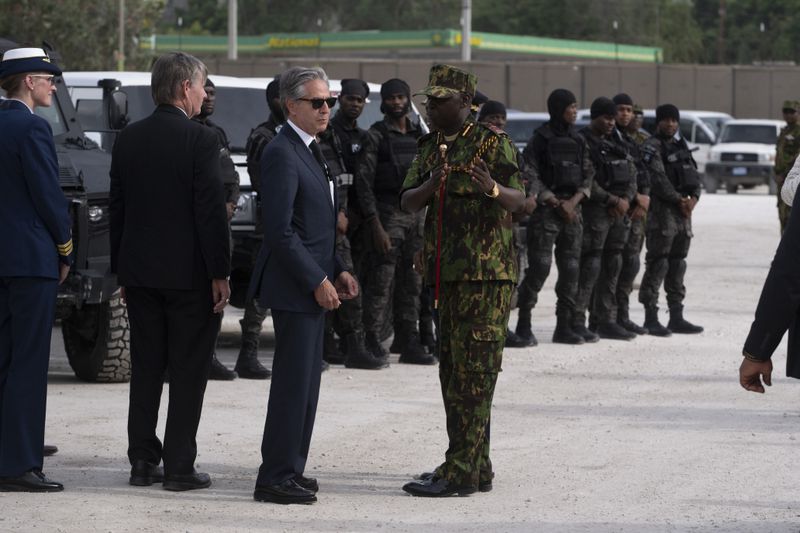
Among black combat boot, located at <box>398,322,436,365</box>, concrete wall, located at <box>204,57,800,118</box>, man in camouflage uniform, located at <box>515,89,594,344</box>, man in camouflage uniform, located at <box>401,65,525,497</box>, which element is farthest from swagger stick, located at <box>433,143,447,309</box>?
concrete wall, located at <box>204,57,800,118</box>

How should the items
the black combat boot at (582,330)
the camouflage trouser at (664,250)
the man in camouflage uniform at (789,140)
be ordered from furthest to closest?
the man in camouflage uniform at (789,140) < the camouflage trouser at (664,250) < the black combat boot at (582,330)

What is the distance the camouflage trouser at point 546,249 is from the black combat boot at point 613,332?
789 mm

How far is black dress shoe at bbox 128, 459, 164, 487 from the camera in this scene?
7363 millimetres

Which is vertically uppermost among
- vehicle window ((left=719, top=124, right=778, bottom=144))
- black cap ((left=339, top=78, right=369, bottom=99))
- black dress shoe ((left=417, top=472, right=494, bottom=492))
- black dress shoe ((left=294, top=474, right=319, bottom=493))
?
black cap ((left=339, top=78, right=369, bottom=99))

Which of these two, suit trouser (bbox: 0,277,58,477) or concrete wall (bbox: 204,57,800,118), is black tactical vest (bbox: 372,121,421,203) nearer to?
suit trouser (bbox: 0,277,58,477)

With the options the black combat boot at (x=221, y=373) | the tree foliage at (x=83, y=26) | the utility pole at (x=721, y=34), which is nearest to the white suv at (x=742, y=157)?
the tree foliage at (x=83, y=26)

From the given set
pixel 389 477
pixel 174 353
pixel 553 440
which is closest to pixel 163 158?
pixel 174 353

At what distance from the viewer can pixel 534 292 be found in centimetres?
1305

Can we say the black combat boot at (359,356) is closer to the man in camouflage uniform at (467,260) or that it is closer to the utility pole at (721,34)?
the man in camouflage uniform at (467,260)

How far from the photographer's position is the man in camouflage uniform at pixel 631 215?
13625 mm

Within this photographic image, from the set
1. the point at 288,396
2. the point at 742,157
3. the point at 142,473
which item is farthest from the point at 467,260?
the point at 742,157

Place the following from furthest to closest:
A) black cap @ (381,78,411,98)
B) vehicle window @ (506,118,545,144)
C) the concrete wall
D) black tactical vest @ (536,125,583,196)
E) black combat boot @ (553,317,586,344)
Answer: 1. the concrete wall
2. vehicle window @ (506,118,545,144)
3. black combat boot @ (553,317,586,344)
4. black tactical vest @ (536,125,583,196)
5. black cap @ (381,78,411,98)

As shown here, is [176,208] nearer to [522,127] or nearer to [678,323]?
[678,323]

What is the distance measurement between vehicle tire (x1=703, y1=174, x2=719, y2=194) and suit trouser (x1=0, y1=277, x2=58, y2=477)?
3186 cm
